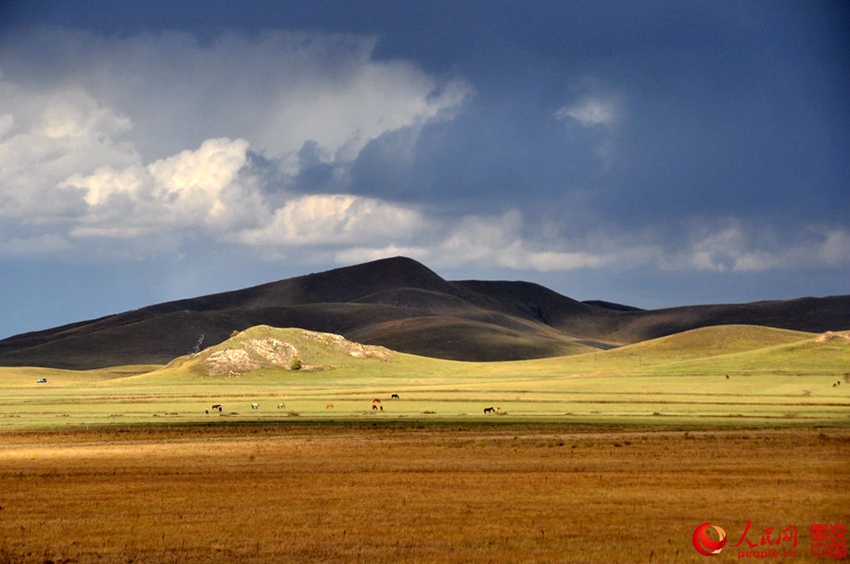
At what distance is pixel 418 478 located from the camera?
3406 centimetres

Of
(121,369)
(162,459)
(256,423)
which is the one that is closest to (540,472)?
(162,459)

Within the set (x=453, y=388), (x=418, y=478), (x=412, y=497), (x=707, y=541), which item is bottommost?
(x=707, y=541)

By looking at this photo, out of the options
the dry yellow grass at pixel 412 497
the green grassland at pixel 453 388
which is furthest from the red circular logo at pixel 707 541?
the green grassland at pixel 453 388

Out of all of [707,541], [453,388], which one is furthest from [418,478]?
[453,388]

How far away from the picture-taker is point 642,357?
6137 inches

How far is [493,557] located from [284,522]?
21.8 ft

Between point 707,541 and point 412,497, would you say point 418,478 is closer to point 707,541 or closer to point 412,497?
point 412,497

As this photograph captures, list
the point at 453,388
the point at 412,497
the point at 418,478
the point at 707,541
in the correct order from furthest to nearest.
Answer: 1. the point at 453,388
2. the point at 418,478
3. the point at 412,497
4. the point at 707,541

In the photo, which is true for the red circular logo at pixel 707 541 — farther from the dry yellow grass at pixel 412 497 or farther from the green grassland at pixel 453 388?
the green grassland at pixel 453 388

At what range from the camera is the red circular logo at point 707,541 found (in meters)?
21.7

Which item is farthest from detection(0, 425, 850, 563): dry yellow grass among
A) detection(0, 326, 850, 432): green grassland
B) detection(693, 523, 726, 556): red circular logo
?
detection(0, 326, 850, 432): green grassland

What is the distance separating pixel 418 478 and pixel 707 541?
13342 mm

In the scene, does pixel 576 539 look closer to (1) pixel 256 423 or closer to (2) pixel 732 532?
(2) pixel 732 532

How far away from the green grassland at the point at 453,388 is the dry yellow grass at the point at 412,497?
650 inches
